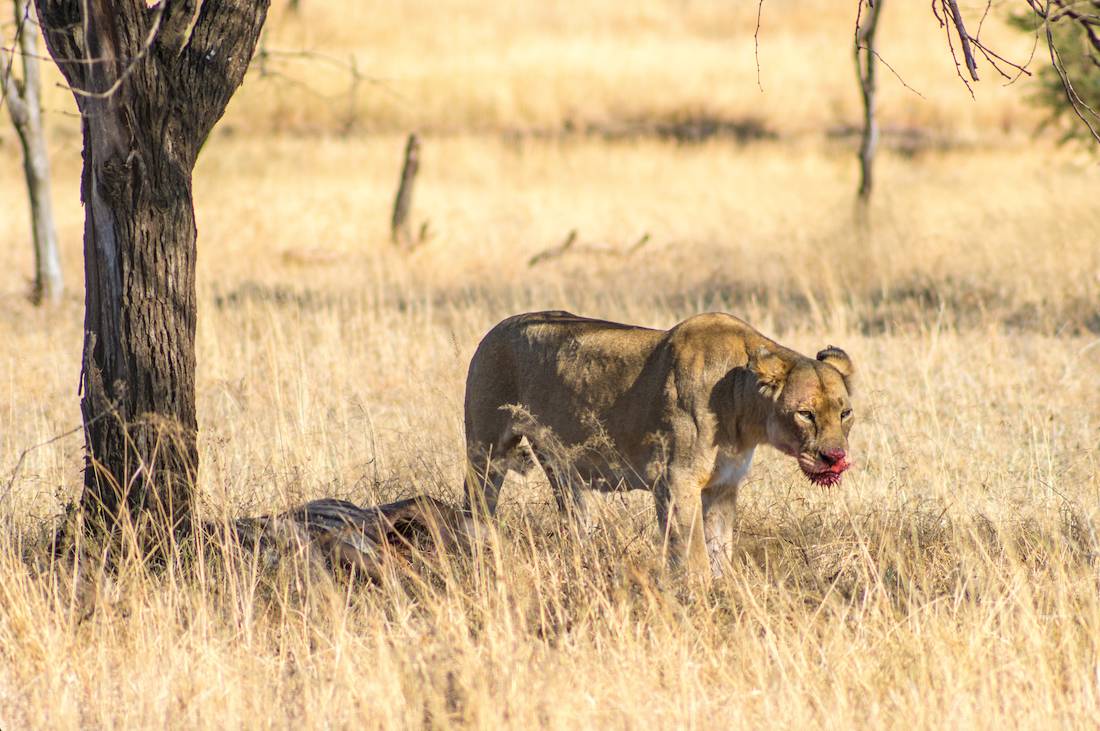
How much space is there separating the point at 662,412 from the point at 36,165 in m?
10.3

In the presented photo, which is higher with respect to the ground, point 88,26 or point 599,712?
point 88,26

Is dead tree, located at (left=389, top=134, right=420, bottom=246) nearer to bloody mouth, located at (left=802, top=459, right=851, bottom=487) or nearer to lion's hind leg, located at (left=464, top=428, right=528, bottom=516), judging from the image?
lion's hind leg, located at (left=464, top=428, right=528, bottom=516)

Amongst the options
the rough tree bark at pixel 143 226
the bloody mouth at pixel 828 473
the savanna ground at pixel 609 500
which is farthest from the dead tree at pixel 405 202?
the bloody mouth at pixel 828 473

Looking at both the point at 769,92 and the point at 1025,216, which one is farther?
the point at 769,92

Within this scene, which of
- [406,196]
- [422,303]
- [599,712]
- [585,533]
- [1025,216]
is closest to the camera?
[599,712]

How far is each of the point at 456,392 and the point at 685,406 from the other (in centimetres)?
332

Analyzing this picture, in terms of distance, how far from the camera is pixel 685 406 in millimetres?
5398

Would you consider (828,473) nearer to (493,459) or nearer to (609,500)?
(493,459)

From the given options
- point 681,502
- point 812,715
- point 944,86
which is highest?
point 944,86

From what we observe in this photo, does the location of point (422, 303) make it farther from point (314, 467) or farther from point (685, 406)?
point (685, 406)

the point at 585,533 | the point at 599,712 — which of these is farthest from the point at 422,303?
the point at 599,712

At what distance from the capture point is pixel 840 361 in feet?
18.0

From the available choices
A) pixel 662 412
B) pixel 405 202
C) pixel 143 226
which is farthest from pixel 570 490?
pixel 405 202

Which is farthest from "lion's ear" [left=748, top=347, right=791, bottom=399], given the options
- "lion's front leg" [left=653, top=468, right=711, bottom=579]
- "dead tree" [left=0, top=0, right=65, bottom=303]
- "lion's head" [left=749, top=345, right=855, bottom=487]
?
"dead tree" [left=0, top=0, right=65, bottom=303]
